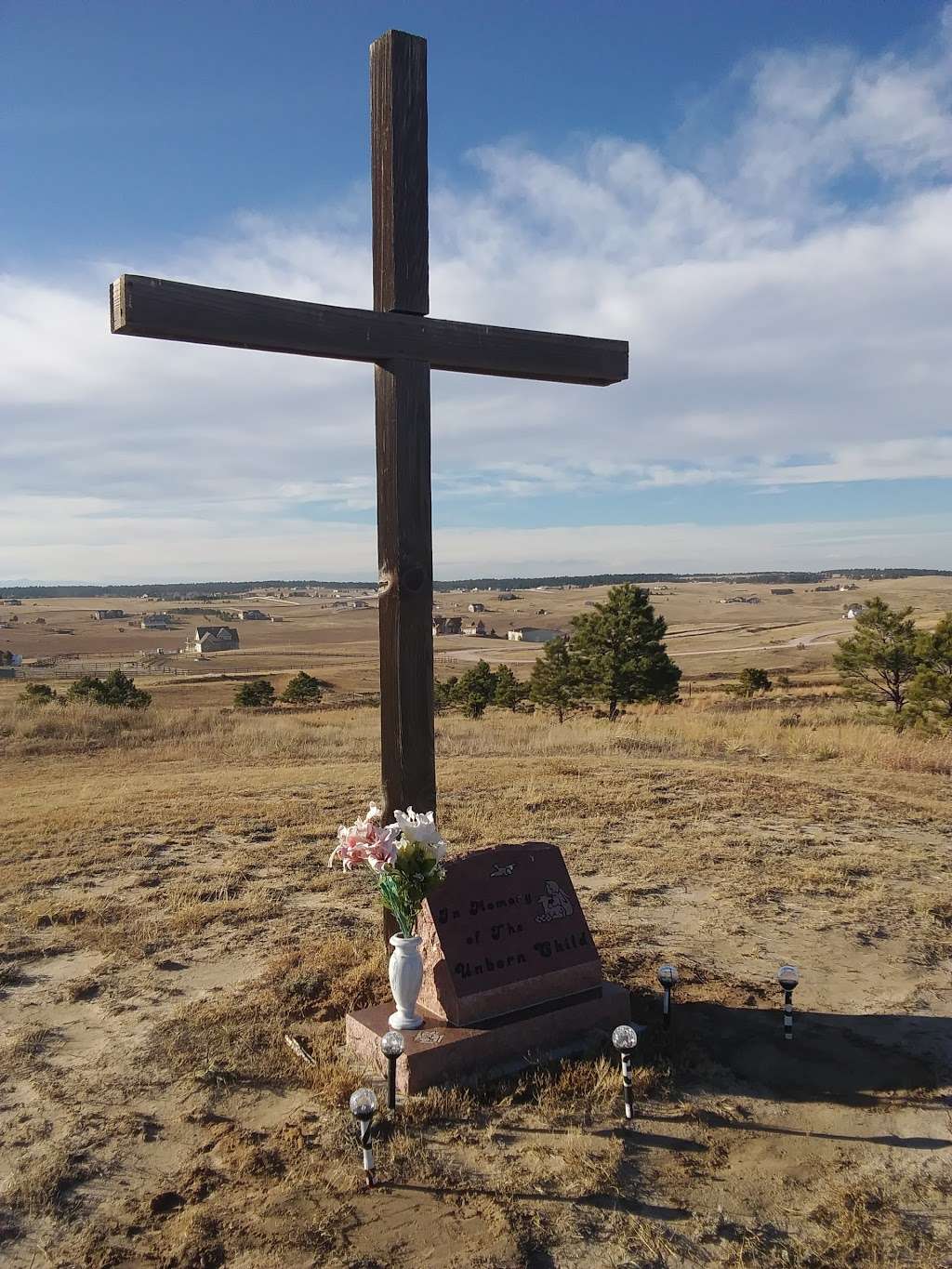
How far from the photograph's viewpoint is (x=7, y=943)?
632 centimetres

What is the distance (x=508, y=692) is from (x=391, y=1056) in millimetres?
39693

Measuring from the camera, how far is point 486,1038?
4480 millimetres

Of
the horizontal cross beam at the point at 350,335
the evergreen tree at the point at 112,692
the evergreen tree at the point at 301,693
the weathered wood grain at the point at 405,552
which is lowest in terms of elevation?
the evergreen tree at the point at 301,693

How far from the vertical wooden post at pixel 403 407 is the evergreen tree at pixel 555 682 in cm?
2995

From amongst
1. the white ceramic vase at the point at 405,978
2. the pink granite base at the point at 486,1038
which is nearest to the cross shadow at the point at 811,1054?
the pink granite base at the point at 486,1038

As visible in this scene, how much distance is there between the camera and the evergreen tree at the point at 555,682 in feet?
118

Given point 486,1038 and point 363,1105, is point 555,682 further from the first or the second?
point 363,1105

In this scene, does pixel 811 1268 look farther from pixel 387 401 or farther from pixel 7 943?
pixel 7 943

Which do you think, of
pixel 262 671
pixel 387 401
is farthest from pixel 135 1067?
pixel 262 671

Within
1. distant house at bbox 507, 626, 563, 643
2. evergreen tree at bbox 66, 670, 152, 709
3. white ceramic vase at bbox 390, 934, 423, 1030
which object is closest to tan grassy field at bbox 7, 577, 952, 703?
distant house at bbox 507, 626, 563, 643

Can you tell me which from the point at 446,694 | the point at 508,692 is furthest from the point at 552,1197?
the point at 446,694

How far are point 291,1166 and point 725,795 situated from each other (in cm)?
809

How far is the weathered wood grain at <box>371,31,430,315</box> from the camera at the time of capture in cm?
467

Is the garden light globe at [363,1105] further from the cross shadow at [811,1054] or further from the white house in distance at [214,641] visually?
the white house in distance at [214,641]
